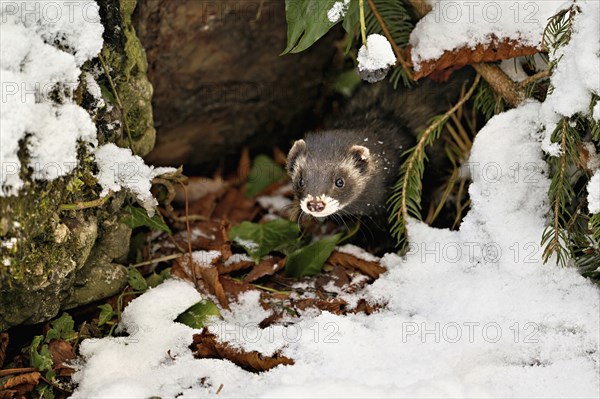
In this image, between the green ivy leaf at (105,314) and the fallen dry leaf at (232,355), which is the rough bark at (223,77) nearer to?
the green ivy leaf at (105,314)

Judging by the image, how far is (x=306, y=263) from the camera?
8.73 feet

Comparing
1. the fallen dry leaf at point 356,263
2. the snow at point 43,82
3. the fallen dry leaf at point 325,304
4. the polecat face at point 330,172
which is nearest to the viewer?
the snow at point 43,82

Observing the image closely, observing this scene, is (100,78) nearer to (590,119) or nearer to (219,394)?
(219,394)

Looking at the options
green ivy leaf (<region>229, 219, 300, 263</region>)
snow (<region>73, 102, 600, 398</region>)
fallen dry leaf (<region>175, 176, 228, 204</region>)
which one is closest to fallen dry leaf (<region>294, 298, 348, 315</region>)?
snow (<region>73, 102, 600, 398</region>)

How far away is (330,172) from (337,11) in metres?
0.84

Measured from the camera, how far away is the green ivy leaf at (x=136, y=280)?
7.93 feet

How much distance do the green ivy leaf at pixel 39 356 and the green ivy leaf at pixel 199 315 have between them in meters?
0.43

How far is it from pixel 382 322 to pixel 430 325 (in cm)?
15

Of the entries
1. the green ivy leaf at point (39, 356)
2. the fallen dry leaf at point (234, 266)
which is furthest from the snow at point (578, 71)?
the green ivy leaf at point (39, 356)

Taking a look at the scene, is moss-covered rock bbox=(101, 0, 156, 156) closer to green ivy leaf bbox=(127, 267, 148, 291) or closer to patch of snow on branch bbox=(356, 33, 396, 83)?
green ivy leaf bbox=(127, 267, 148, 291)

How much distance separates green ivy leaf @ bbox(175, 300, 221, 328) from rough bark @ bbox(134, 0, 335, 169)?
1150mm

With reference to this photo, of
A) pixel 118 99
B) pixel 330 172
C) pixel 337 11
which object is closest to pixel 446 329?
pixel 330 172

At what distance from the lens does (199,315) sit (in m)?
2.26

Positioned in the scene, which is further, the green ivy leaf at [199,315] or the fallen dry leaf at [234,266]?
the fallen dry leaf at [234,266]
